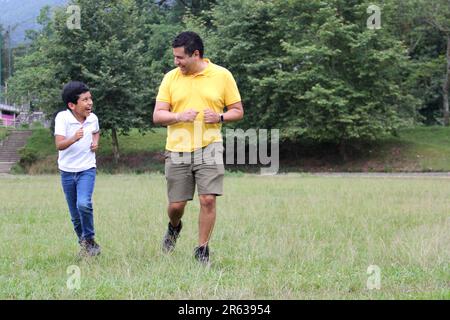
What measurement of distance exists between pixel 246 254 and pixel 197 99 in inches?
62.5

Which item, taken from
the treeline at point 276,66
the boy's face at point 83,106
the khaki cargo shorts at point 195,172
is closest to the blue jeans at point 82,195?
the boy's face at point 83,106

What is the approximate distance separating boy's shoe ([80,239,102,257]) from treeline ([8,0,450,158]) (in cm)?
2512

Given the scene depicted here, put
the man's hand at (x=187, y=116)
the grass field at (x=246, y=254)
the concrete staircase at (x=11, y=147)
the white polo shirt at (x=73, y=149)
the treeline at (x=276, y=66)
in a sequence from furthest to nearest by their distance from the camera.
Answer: the concrete staircase at (x=11, y=147)
the treeline at (x=276, y=66)
the white polo shirt at (x=73, y=149)
the man's hand at (x=187, y=116)
the grass field at (x=246, y=254)

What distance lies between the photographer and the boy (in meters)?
6.17

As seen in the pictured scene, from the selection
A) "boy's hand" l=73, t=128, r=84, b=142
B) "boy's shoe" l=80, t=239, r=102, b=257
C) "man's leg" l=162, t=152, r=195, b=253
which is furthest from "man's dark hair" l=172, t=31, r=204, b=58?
"boy's shoe" l=80, t=239, r=102, b=257

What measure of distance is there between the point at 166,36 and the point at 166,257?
121 feet

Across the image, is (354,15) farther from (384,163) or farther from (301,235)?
(301,235)

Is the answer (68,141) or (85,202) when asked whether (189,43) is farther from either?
(85,202)

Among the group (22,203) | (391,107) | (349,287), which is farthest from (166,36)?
(349,287)

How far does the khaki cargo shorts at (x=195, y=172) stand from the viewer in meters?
5.83

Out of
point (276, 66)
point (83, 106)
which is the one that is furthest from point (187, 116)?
point (276, 66)

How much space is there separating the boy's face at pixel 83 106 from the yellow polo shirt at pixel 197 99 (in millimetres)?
864

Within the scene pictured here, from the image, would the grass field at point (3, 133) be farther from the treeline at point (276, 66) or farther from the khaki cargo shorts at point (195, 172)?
the khaki cargo shorts at point (195, 172)
